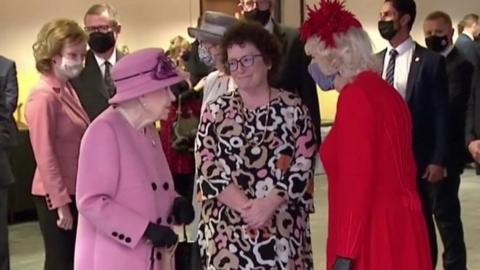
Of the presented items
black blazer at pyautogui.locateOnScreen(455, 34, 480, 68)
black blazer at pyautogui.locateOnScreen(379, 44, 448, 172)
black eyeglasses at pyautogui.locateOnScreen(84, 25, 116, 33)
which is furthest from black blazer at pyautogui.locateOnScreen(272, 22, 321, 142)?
black blazer at pyautogui.locateOnScreen(455, 34, 480, 68)

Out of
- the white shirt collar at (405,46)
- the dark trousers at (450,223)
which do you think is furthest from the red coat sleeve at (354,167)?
the dark trousers at (450,223)

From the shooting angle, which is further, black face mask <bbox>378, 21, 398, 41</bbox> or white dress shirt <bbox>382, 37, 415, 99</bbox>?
black face mask <bbox>378, 21, 398, 41</bbox>

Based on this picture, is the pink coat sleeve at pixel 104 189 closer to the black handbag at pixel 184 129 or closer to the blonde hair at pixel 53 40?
the blonde hair at pixel 53 40

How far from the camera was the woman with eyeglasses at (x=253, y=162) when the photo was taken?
143 inches

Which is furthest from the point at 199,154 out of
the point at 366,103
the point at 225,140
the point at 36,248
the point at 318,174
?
the point at 318,174

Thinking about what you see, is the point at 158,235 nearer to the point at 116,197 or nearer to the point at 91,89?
the point at 116,197

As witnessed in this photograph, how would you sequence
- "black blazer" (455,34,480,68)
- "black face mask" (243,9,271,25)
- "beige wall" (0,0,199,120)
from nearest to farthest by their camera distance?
"black face mask" (243,9,271,25) < "black blazer" (455,34,480,68) < "beige wall" (0,0,199,120)

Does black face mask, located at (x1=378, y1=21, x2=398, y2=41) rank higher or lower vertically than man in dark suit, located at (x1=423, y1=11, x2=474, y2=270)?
higher

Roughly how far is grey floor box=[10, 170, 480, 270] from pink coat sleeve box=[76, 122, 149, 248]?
137 inches

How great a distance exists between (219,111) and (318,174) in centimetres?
780

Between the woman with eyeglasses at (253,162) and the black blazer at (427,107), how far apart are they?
142 centimetres

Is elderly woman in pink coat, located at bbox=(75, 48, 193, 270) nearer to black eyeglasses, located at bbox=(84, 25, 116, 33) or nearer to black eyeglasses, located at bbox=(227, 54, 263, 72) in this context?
black eyeglasses, located at bbox=(227, 54, 263, 72)

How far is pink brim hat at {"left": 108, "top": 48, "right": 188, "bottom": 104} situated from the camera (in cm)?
317

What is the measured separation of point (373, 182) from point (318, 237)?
4414mm
